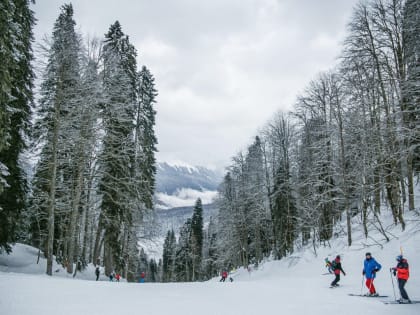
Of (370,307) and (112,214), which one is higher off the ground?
(112,214)

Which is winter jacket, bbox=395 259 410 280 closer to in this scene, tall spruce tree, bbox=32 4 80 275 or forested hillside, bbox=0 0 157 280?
forested hillside, bbox=0 0 157 280

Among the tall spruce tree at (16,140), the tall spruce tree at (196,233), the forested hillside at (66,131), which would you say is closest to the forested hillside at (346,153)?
the tall spruce tree at (196,233)

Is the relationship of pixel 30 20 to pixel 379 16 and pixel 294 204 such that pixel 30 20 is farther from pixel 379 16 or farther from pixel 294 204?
pixel 294 204

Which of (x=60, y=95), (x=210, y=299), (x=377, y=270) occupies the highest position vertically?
(x=60, y=95)

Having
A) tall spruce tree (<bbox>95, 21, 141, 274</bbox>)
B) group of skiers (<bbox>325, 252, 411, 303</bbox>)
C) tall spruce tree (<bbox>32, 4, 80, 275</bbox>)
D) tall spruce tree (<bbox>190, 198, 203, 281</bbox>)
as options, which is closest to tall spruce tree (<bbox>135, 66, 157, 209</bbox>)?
tall spruce tree (<bbox>95, 21, 141, 274</bbox>)

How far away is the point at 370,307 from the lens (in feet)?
30.0

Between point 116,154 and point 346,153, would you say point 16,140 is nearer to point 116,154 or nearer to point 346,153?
point 116,154

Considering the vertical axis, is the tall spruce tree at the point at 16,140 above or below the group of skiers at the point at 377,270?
above

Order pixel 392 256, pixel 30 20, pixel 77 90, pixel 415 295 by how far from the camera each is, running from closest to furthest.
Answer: pixel 415 295
pixel 392 256
pixel 77 90
pixel 30 20

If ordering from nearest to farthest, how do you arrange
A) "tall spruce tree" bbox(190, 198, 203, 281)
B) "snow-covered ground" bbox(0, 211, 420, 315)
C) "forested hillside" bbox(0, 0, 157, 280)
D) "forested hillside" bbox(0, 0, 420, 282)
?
"snow-covered ground" bbox(0, 211, 420, 315)
"forested hillside" bbox(0, 0, 420, 282)
"forested hillside" bbox(0, 0, 157, 280)
"tall spruce tree" bbox(190, 198, 203, 281)

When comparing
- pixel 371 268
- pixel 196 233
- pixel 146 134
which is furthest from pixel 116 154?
pixel 196 233

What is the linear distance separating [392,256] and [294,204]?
18314 millimetres

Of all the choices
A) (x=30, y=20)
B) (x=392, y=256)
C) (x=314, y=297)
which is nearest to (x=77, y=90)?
(x=30, y=20)

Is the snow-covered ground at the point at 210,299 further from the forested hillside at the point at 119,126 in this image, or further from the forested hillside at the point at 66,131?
the forested hillside at the point at 66,131
